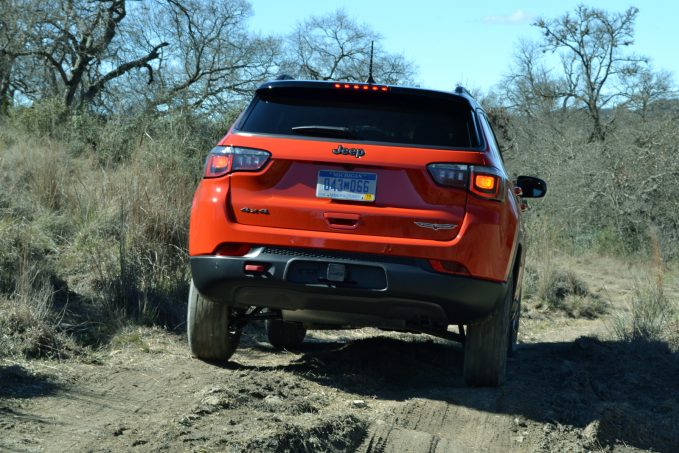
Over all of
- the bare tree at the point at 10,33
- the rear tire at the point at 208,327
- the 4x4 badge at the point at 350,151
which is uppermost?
the bare tree at the point at 10,33

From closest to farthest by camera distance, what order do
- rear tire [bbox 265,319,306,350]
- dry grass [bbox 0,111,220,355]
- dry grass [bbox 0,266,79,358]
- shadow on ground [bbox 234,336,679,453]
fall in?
1. shadow on ground [bbox 234,336,679,453]
2. dry grass [bbox 0,266,79,358]
3. dry grass [bbox 0,111,220,355]
4. rear tire [bbox 265,319,306,350]

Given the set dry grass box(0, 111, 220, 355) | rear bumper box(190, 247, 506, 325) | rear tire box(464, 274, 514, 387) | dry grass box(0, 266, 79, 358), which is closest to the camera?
rear bumper box(190, 247, 506, 325)

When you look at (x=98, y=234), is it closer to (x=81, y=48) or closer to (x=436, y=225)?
(x=436, y=225)

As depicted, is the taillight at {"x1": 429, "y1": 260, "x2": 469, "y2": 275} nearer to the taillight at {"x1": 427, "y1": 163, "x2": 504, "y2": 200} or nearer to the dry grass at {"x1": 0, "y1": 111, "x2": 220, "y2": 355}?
the taillight at {"x1": 427, "y1": 163, "x2": 504, "y2": 200}

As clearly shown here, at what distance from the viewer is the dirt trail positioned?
13.2 feet

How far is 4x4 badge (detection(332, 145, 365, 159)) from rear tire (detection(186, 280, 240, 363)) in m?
1.22

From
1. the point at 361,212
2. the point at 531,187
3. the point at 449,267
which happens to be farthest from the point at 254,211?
the point at 531,187

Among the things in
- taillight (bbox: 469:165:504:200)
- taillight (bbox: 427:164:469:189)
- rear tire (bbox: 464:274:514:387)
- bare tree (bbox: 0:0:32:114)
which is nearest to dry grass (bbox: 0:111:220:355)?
rear tire (bbox: 464:274:514:387)

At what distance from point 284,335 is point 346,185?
8.01ft

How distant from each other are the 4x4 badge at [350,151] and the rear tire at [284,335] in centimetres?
230

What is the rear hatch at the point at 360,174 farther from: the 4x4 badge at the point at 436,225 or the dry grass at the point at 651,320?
the dry grass at the point at 651,320

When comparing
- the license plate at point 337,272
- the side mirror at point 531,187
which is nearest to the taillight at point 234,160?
the license plate at point 337,272

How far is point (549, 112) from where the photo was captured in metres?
30.7

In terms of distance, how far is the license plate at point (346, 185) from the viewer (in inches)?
185
